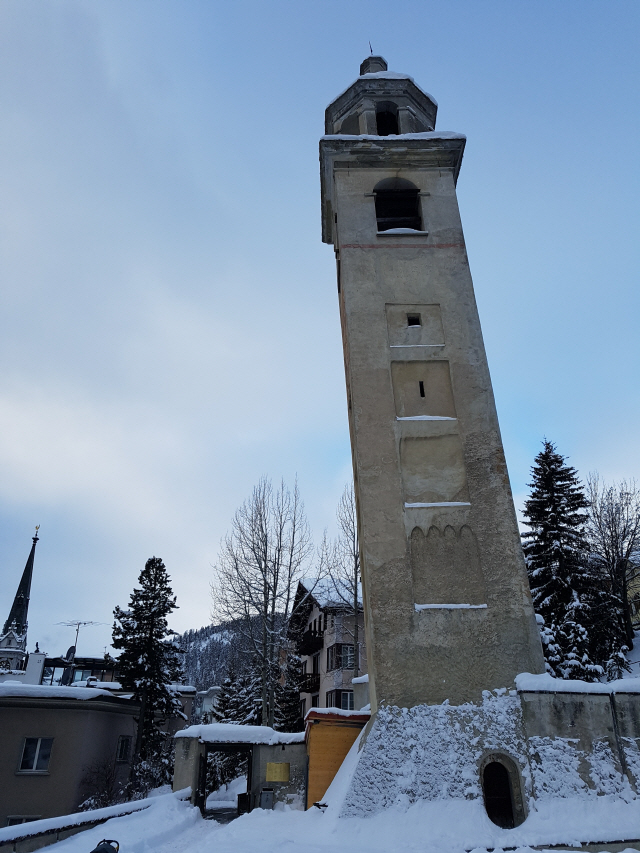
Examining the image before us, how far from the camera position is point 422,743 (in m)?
11.5

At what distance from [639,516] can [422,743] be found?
898 inches

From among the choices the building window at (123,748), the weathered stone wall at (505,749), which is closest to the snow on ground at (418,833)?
the weathered stone wall at (505,749)

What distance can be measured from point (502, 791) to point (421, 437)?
7413 millimetres

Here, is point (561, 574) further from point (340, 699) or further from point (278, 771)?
point (340, 699)

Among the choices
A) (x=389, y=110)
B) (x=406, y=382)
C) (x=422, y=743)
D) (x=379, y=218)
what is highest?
(x=389, y=110)

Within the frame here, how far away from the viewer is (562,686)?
1201 centimetres

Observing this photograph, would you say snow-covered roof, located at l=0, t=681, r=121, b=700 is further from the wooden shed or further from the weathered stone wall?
the weathered stone wall

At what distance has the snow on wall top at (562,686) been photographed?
11953 millimetres

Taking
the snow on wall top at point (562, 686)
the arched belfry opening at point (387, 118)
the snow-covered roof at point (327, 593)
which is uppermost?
the arched belfry opening at point (387, 118)

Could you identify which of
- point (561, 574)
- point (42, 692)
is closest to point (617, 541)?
point (561, 574)

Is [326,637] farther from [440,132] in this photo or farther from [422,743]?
[440,132]

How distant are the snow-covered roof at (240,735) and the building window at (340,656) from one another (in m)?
14.8

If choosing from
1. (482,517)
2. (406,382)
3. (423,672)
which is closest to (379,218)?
(406,382)

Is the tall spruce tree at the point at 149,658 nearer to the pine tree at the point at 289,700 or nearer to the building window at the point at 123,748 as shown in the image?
the building window at the point at 123,748
